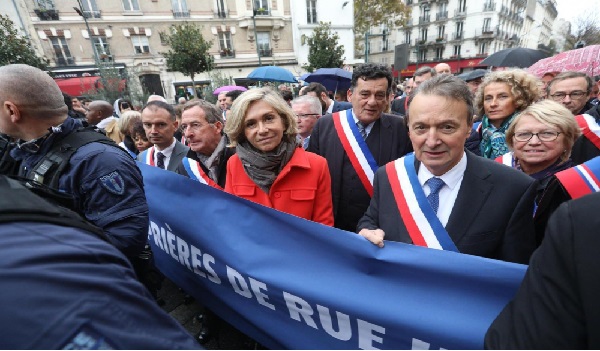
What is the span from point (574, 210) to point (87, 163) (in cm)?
214

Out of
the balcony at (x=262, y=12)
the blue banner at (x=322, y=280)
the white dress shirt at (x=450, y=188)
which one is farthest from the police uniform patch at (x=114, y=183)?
the balcony at (x=262, y=12)

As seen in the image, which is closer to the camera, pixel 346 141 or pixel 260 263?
pixel 260 263

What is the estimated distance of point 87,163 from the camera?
1699 mm

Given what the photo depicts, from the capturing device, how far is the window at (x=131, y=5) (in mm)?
24028

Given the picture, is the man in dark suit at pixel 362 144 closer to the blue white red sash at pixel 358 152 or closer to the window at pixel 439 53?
the blue white red sash at pixel 358 152

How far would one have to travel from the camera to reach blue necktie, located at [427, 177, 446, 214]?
1606 millimetres

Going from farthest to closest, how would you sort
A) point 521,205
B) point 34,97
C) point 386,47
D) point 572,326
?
point 386,47, point 34,97, point 521,205, point 572,326

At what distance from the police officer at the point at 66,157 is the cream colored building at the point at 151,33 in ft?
71.9

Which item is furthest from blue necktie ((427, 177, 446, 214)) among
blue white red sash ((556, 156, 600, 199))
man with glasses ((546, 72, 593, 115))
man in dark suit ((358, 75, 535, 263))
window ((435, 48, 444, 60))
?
window ((435, 48, 444, 60))

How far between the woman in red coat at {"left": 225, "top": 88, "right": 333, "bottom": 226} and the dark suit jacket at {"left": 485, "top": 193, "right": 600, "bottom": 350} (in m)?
1.38

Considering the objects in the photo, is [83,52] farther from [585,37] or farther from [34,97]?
[585,37]

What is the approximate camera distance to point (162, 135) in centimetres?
290

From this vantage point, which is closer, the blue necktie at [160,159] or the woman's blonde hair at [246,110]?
the woman's blonde hair at [246,110]

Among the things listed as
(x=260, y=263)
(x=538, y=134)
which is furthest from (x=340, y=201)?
(x=538, y=134)
